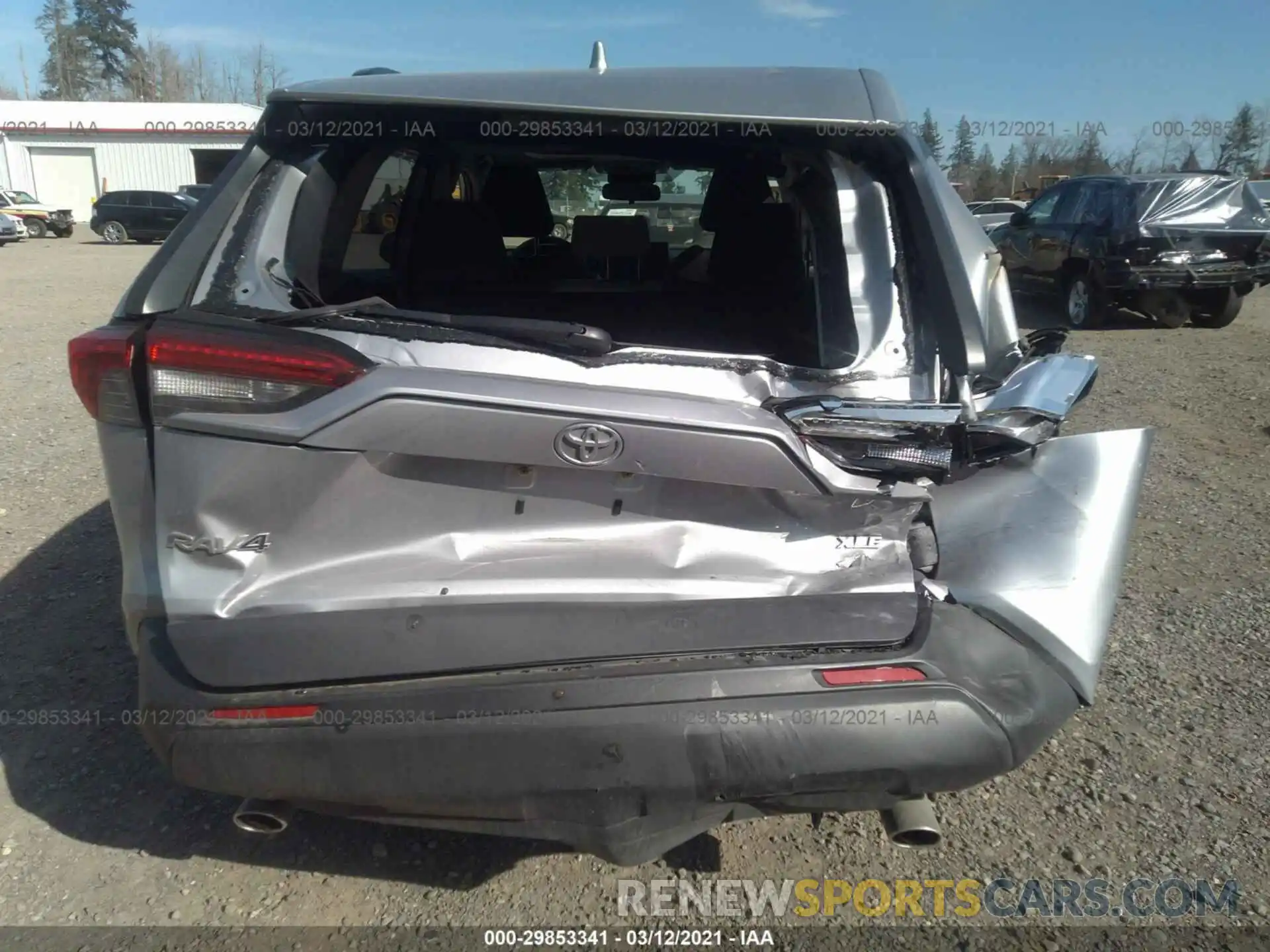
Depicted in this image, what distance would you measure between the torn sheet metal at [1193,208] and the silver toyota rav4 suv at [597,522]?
30.9ft

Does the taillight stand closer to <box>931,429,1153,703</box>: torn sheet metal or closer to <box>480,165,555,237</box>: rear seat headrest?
<box>931,429,1153,703</box>: torn sheet metal

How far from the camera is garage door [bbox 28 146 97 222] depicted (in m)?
44.5

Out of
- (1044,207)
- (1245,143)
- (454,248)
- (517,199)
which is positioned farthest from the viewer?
(1245,143)

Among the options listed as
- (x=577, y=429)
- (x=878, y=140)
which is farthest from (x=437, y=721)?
(x=878, y=140)

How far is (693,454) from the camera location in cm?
185

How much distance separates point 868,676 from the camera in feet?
5.96

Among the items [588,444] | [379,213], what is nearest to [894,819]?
[588,444]

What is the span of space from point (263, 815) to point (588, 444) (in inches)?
40.3

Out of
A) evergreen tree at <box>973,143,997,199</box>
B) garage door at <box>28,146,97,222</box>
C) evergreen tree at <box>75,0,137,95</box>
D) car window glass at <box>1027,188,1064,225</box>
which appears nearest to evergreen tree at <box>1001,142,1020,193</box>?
evergreen tree at <box>973,143,997,199</box>

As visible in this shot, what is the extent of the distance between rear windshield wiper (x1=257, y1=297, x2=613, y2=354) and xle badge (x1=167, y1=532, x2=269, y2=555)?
436 millimetres

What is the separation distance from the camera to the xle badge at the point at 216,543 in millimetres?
1937

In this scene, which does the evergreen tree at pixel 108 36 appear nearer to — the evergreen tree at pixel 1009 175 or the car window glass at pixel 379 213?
the evergreen tree at pixel 1009 175

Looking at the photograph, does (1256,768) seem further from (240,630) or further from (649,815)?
(240,630)

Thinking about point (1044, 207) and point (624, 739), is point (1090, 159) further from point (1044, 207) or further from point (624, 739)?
point (624, 739)
